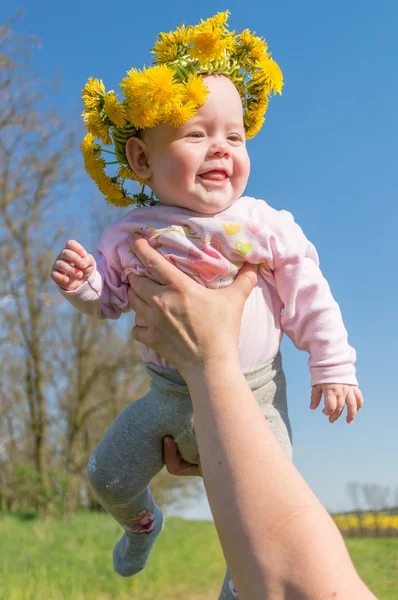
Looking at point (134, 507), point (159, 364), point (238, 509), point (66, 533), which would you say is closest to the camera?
point (238, 509)

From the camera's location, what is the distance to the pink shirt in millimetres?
2586

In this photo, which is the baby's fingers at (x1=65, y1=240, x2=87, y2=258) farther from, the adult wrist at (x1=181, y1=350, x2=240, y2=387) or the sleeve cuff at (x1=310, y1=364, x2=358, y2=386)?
the sleeve cuff at (x1=310, y1=364, x2=358, y2=386)

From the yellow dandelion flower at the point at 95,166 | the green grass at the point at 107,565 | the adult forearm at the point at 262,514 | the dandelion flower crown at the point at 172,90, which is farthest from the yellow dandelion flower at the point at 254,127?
the green grass at the point at 107,565

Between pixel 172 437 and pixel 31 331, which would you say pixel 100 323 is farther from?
pixel 172 437

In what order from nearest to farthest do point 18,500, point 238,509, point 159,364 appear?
point 238,509, point 159,364, point 18,500

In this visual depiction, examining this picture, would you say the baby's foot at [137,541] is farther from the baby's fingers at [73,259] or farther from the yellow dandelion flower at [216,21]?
the yellow dandelion flower at [216,21]

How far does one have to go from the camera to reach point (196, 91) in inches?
100

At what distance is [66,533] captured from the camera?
980cm

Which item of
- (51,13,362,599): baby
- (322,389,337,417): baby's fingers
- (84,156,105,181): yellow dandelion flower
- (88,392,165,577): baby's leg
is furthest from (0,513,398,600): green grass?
(322,389,337,417): baby's fingers

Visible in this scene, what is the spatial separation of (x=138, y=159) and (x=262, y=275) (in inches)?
27.3

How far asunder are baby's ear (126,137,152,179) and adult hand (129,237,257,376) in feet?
0.95

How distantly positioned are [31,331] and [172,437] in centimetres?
1135

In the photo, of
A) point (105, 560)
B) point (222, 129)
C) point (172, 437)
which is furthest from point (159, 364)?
point (105, 560)

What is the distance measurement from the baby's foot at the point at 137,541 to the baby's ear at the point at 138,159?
4.94 ft
